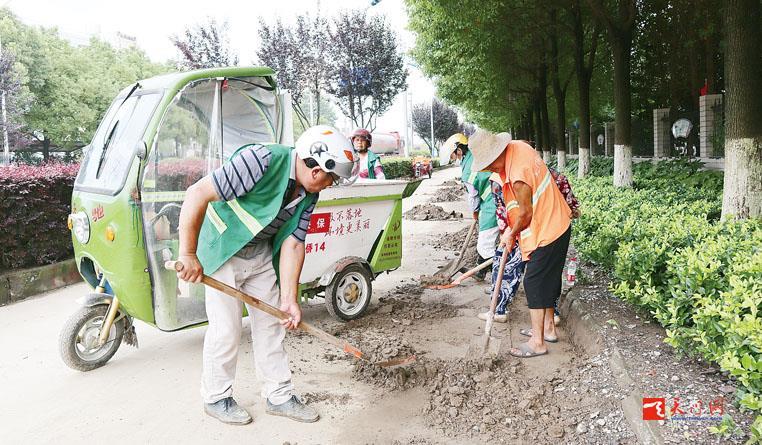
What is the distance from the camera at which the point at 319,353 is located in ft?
14.5

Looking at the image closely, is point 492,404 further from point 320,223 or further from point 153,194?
point 153,194

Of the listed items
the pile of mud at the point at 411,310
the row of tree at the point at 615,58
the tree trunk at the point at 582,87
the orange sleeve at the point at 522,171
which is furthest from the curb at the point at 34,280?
the tree trunk at the point at 582,87

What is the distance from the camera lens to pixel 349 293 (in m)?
5.14

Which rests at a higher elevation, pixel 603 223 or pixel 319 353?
pixel 603 223

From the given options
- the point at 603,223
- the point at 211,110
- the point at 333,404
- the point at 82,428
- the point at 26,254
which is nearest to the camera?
the point at 82,428

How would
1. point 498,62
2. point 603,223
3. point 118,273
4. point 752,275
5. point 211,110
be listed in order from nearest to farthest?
point 752,275
point 118,273
point 211,110
point 603,223
point 498,62

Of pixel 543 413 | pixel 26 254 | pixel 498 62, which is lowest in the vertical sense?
pixel 543 413

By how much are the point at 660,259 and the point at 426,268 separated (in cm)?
386

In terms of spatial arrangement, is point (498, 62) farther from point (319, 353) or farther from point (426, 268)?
point (319, 353)

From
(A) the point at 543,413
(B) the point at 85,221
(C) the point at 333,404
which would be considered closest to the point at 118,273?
(B) the point at 85,221

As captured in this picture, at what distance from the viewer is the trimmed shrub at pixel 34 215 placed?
20.7 feet

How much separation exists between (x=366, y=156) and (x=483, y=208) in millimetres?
1815

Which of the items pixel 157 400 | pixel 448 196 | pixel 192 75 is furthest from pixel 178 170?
pixel 448 196

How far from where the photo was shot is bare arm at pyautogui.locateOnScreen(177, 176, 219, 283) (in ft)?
9.38
